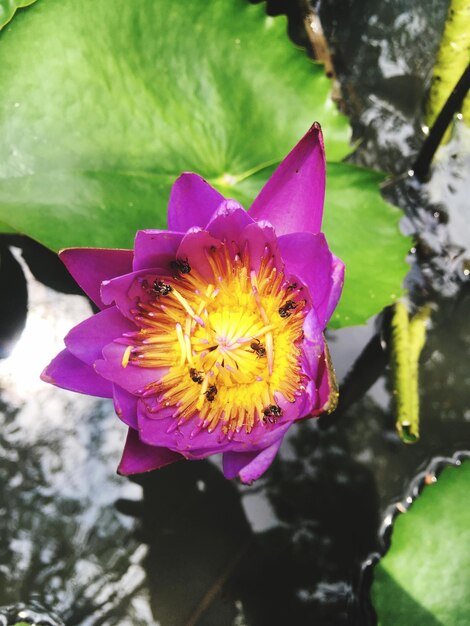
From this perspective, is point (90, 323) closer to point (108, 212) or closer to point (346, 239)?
point (108, 212)

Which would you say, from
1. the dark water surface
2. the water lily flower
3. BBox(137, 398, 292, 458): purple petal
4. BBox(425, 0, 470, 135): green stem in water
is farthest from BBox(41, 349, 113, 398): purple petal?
BBox(425, 0, 470, 135): green stem in water

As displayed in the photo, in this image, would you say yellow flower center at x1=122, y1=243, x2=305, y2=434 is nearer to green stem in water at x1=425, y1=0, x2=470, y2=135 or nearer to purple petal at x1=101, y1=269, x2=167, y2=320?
purple petal at x1=101, y1=269, x2=167, y2=320

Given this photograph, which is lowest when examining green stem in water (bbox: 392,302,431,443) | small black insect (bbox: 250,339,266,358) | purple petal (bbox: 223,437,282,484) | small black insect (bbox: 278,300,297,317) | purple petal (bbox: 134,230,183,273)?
green stem in water (bbox: 392,302,431,443)

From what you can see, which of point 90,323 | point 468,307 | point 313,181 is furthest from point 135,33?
point 468,307

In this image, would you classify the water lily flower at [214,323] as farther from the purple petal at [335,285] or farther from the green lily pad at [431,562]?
the green lily pad at [431,562]

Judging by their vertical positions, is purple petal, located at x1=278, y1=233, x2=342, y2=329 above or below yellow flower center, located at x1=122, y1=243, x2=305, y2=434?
above

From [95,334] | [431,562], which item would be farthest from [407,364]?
[95,334]
